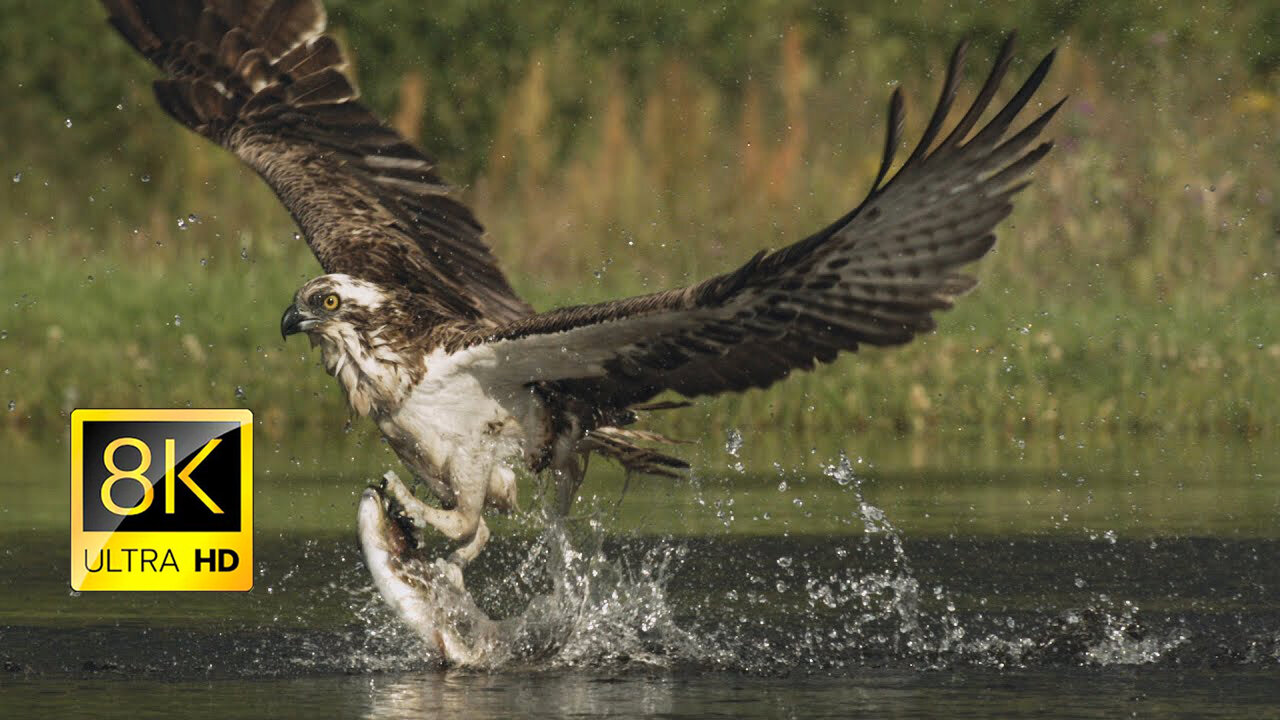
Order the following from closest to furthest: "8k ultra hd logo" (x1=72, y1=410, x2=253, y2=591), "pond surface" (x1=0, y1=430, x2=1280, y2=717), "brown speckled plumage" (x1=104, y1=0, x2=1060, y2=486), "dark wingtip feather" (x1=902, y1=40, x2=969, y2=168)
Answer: "dark wingtip feather" (x1=902, y1=40, x2=969, y2=168)
"pond surface" (x1=0, y1=430, x2=1280, y2=717)
"brown speckled plumage" (x1=104, y1=0, x2=1060, y2=486)
"8k ultra hd logo" (x1=72, y1=410, x2=253, y2=591)

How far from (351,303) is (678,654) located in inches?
63.0

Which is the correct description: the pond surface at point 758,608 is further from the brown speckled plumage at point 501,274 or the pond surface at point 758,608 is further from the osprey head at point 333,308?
the osprey head at point 333,308

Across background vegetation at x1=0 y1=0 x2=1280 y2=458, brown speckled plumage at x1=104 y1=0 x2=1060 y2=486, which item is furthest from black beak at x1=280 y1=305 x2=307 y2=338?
background vegetation at x1=0 y1=0 x2=1280 y2=458


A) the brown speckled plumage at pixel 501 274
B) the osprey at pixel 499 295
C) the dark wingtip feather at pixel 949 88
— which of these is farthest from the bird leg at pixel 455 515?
the dark wingtip feather at pixel 949 88

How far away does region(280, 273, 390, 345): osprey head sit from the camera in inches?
367

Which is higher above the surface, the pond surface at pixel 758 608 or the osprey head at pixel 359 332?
the osprey head at pixel 359 332

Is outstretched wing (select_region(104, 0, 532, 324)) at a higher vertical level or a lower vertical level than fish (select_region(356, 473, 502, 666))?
higher

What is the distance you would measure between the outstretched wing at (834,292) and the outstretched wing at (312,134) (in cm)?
168

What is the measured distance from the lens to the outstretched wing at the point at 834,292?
27.6 ft

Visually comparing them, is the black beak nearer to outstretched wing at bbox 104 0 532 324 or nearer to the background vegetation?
outstretched wing at bbox 104 0 532 324

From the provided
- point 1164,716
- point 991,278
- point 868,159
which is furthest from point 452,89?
point 1164,716

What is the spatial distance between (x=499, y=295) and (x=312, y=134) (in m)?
1.18

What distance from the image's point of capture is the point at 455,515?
948 cm

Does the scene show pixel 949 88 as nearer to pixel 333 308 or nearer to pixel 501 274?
pixel 333 308
